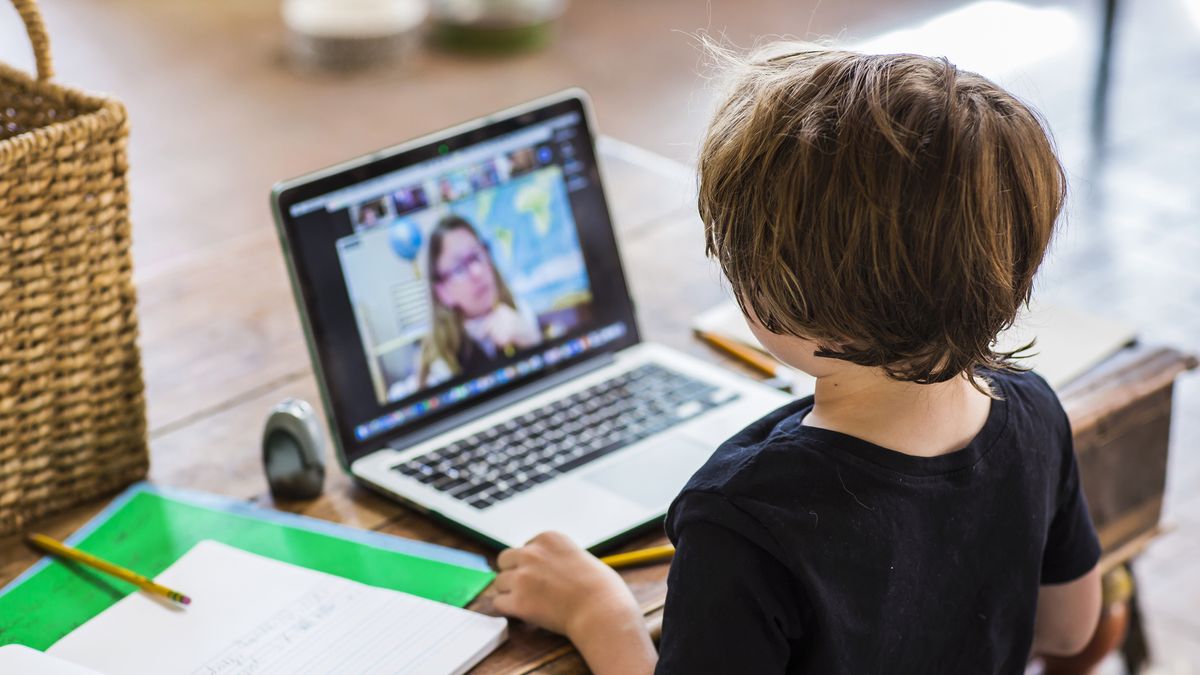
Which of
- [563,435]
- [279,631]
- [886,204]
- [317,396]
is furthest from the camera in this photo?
[317,396]

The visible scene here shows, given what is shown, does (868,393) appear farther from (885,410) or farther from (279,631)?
(279,631)

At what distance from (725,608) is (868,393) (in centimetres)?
17

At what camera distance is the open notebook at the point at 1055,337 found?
1.30 m

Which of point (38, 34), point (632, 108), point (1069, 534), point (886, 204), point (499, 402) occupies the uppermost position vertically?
point (38, 34)

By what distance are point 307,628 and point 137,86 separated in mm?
3477

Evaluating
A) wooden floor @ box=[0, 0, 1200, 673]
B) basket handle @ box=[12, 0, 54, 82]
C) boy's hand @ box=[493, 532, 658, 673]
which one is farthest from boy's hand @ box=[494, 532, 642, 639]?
wooden floor @ box=[0, 0, 1200, 673]

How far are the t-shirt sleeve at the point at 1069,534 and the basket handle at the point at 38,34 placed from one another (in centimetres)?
86

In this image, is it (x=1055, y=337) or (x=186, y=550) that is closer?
(x=186, y=550)

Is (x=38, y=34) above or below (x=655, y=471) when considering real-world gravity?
above

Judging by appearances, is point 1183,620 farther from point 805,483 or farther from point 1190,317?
point 805,483

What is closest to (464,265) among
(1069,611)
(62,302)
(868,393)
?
(62,302)

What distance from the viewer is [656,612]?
1.02 meters

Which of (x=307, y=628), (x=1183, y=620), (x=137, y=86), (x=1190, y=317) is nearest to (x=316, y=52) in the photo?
(x=137, y=86)

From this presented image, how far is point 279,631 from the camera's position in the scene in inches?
38.7
